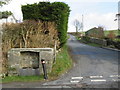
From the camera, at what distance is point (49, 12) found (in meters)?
13.2

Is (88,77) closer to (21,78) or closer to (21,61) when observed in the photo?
(21,78)

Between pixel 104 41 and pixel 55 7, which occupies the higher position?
pixel 55 7

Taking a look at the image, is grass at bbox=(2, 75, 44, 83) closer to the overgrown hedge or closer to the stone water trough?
the stone water trough

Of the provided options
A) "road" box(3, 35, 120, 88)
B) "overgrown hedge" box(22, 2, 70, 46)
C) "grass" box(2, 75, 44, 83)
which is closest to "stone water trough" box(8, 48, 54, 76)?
"grass" box(2, 75, 44, 83)

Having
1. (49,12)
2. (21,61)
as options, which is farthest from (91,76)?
(49,12)

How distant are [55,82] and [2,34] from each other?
→ 4.49 metres

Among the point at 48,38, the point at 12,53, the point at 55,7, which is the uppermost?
the point at 55,7

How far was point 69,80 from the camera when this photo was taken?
320 inches

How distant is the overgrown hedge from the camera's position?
1306 cm

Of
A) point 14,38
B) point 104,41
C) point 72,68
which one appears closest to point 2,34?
point 14,38

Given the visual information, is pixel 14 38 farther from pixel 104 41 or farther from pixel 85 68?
pixel 104 41

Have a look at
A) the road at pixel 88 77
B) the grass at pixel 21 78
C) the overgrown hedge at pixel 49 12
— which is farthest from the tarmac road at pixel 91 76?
the overgrown hedge at pixel 49 12

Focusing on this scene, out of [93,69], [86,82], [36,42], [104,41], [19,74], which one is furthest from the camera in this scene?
[104,41]

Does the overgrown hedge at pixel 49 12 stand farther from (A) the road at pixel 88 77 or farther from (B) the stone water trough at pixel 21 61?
(B) the stone water trough at pixel 21 61
